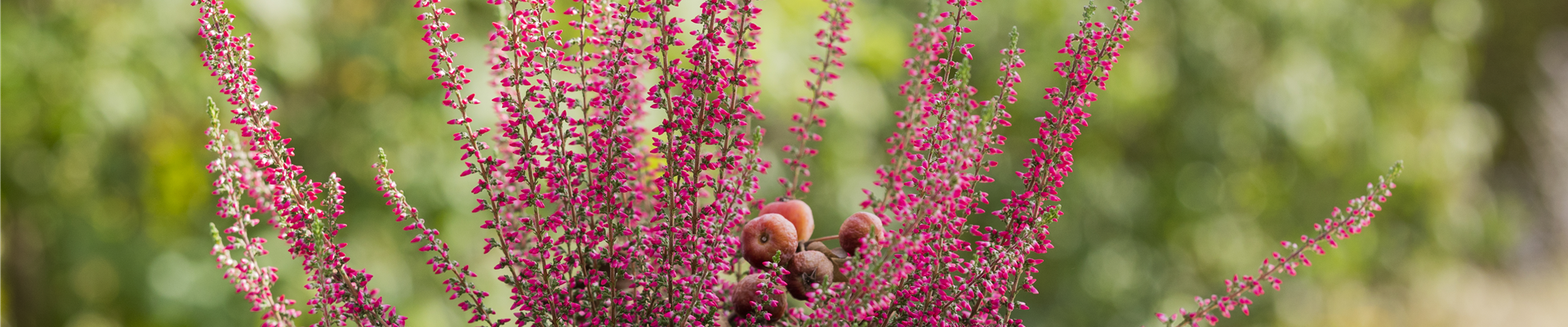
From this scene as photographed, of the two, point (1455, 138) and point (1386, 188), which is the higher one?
point (1455, 138)

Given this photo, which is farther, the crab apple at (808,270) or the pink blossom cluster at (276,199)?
the crab apple at (808,270)

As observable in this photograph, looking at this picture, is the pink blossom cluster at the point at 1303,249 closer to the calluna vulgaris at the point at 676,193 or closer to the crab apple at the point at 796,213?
the calluna vulgaris at the point at 676,193

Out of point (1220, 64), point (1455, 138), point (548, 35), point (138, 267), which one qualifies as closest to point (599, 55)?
point (548, 35)

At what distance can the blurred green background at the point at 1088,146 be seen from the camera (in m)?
1.97

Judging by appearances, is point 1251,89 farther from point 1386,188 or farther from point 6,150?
point 6,150

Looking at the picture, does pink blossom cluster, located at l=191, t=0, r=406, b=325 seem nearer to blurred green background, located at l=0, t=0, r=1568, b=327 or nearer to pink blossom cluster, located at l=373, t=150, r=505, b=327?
pink blossom cluster, located at l=373, t=150, r=505, b=327

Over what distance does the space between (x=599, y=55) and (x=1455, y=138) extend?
4.49 m

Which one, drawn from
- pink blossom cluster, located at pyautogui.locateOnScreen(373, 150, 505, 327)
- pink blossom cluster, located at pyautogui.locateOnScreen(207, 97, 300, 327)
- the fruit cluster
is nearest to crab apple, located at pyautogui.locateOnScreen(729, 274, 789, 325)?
the fruit cluster

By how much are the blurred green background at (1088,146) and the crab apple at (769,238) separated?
1.64 metres

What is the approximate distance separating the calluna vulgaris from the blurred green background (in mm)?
1566

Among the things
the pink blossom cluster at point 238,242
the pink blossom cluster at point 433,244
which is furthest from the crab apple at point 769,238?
the pink blossom cluster at point 238,242

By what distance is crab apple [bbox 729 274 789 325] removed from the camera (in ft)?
1.86

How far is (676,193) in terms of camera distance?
0.55m

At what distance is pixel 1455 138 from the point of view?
3.91 metres
